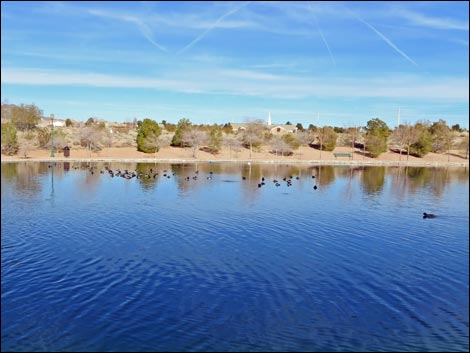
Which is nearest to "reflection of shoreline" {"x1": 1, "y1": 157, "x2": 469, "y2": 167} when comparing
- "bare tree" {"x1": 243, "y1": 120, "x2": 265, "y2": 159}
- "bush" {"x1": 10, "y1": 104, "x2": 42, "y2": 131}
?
"bare tree" {"x1": 243, "y1": 120, "x2": 265, "y2": 159}

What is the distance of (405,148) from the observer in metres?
102

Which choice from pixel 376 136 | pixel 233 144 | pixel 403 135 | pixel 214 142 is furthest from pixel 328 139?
pixel 214 142

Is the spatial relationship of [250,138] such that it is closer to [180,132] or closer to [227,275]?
[180,132]

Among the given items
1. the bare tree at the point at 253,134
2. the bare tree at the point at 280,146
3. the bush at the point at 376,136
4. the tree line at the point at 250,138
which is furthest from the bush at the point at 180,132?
the bush at the point at 376,136

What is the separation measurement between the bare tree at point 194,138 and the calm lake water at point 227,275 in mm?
50821

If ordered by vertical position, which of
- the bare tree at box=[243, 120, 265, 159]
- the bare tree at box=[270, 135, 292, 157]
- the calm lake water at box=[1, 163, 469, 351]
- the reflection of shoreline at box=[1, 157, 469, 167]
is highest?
the bare tree at box=[243, 120, 265, 159]

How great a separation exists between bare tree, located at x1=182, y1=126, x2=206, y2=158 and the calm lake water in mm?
50821

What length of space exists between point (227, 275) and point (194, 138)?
6994 cm

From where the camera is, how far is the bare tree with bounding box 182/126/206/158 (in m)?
85.9

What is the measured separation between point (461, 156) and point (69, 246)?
103892 millimetres

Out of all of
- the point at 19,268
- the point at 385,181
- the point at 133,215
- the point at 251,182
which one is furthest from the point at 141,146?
the point at 19,268

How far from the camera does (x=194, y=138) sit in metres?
86.1

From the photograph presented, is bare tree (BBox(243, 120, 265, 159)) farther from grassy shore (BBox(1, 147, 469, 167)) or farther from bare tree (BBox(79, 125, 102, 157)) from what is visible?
bare tree (BBox(79, 125, 102, 157))

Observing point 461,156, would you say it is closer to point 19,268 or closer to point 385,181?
point 385,181
